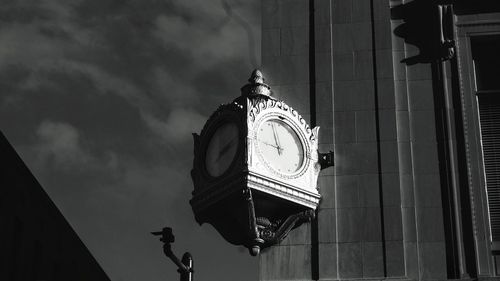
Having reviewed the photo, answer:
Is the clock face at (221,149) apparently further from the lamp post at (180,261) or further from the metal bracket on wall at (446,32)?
the metal bracket on wall at (446,32)

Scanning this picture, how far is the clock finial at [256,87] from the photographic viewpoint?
18297mm

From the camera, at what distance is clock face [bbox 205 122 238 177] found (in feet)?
58.6

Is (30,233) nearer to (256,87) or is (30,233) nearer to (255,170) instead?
(256,87)

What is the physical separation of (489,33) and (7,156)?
33123 millimetres

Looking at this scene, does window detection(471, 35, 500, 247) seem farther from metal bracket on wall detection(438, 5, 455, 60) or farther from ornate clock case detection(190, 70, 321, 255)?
ornate clock case detection(190, 70, 321, 255)

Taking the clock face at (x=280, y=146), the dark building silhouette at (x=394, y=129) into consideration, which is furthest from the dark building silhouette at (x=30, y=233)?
the clock face at (x=280, y=146)

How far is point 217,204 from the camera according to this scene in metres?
17.8

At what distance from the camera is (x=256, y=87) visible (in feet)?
60.2

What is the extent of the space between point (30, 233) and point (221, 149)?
3793 cm

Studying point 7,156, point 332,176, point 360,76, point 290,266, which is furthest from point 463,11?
point 7,156

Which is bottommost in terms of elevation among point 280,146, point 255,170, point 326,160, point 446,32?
point 255,170

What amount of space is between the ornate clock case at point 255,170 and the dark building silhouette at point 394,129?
1.12 feet

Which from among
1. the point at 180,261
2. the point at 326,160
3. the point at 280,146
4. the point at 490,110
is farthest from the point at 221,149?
the point at 490,110

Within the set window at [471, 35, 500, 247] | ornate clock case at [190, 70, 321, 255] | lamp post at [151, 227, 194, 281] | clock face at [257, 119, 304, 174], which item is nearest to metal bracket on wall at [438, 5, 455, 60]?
window at [471, 35, 500, 247]
